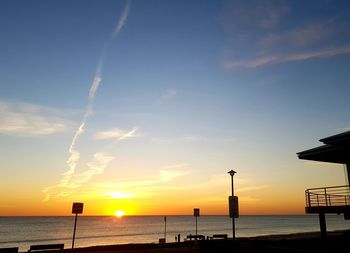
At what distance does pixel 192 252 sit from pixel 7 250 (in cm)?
1335

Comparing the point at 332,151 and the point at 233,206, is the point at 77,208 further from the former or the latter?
the point at 332,151

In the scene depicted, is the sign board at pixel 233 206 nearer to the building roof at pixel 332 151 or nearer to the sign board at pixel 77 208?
the building roof at pixel 332 151

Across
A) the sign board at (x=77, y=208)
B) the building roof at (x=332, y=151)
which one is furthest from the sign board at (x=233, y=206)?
the sign board at (x=77, y=208)

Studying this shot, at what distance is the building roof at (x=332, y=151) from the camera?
55.4 feet

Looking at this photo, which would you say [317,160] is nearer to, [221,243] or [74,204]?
[221,243]

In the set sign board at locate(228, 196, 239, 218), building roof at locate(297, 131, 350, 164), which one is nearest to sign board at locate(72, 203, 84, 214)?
sign board at locate(228, 196, 239, 218)

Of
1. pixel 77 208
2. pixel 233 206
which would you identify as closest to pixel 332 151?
pixel 233 206

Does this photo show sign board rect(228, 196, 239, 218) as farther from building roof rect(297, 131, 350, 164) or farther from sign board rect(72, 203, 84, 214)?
sign board rect(72, 203, 84, 214)

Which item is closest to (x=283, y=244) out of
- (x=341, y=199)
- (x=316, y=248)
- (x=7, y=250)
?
(x=316, y=248)

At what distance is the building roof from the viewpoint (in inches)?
664

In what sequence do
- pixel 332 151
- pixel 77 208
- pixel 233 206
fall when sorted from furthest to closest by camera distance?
pixel 233 206 → pixel 332 151 → pixel 77 208

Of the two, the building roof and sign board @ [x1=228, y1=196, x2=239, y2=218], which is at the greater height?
the building roof

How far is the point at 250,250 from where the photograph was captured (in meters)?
19.9

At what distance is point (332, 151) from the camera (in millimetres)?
19078
